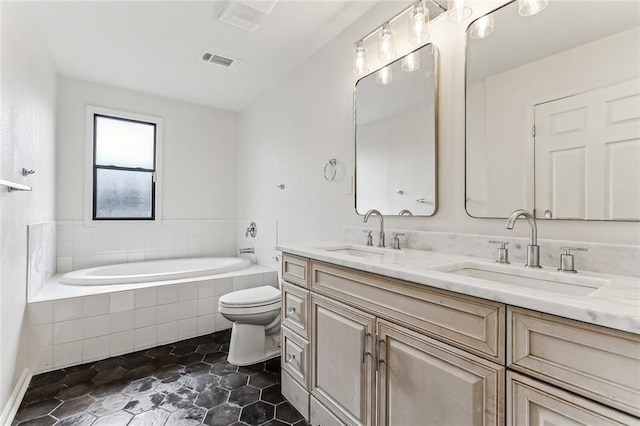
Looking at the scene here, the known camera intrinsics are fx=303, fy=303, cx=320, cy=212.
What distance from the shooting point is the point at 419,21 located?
1519 millimetres

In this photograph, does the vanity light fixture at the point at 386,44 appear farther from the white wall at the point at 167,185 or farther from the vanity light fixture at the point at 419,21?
the white wall at the point at 167,185

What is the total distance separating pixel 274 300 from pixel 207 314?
89 centimetres

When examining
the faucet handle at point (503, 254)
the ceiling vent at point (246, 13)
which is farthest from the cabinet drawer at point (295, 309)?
the ceiling vent at point (246, 13)

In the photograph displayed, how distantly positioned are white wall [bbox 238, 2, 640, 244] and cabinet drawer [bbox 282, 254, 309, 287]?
0.56 m

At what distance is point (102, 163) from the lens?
10.5ft

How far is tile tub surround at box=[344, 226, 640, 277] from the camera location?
0.99m

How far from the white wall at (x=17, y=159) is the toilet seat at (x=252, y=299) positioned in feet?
3.69

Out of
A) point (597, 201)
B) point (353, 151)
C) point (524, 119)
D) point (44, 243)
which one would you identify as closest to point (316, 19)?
point (353, 151)

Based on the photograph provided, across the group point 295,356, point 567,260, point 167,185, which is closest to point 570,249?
point 567,260

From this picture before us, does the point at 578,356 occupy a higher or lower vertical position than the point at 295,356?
higher

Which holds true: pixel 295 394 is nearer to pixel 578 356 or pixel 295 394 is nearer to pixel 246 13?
pixel 578 356

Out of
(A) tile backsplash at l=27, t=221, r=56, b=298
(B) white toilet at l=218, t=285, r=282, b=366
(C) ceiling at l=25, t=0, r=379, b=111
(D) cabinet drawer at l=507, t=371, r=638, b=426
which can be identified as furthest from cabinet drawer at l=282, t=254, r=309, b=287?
→ (A) tile backsplash at l=27, t=221, r=56, b=298

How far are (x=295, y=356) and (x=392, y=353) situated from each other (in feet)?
2.36

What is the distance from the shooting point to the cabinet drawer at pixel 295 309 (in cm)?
158
